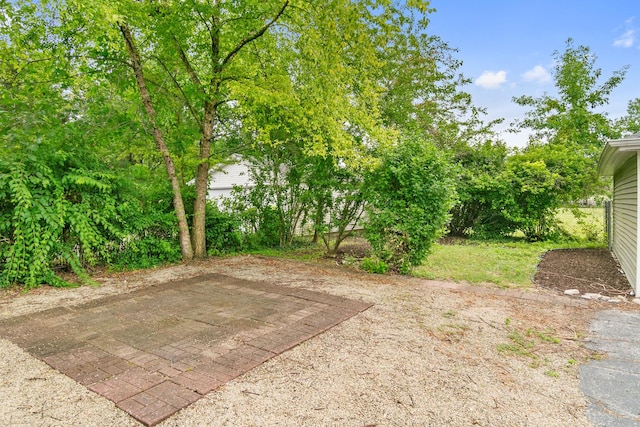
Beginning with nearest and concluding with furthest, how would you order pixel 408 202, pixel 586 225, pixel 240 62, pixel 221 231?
pixel 408 202
pixel 240 62
pixel 221 231
pixel 586 225

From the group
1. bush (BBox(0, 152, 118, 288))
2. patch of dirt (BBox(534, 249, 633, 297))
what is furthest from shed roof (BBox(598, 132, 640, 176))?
bush (BBox(0, 152, 118, 288))

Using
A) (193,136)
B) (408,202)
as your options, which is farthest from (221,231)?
(408,202)

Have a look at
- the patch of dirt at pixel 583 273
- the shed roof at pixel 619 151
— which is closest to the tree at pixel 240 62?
the shed roof at pixel 619 151

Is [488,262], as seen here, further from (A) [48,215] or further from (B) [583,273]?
(A) [48,215]

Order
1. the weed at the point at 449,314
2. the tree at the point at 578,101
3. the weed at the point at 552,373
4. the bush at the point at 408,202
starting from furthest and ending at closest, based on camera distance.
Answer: the tree at the point at 578,101, the bush at the point at 408,202, the weed at the point at 449,314, the weed at the point at 552,373

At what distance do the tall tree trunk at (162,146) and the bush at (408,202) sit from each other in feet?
11.4

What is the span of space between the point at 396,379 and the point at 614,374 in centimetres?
164

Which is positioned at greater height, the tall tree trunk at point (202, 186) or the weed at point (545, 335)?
the tall tree trunk at point (202, 186)

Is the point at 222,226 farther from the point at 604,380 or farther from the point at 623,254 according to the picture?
the point at 623,254

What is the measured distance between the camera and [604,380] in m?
2.58

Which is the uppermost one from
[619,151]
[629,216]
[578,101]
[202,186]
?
[578,101]

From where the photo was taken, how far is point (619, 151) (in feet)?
16.7

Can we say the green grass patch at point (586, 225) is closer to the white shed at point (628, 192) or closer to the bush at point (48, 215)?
the white shed at point (628, 192)

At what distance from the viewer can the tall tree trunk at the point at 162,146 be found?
240 inches
